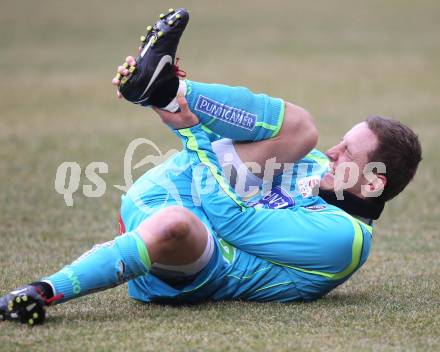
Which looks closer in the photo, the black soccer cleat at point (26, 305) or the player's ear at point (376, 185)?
the black soccer cleat at point (26, 305)

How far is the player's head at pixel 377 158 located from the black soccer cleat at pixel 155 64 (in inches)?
36.8

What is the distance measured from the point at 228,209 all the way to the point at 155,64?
0.73 m

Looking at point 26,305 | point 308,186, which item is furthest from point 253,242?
point 26,305

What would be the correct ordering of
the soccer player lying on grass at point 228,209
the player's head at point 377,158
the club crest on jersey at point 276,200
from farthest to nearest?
1. the club crest on jersey at point 276,200
2. the player's head at point 377,158
3. the soccer player lying on grass at point 228,209

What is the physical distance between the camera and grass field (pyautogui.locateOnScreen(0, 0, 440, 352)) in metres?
3.57

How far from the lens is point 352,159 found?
14.0 ft

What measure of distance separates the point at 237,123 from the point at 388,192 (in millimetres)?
833

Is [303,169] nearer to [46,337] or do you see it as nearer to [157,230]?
[157,230]

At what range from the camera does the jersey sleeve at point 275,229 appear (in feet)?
13.0

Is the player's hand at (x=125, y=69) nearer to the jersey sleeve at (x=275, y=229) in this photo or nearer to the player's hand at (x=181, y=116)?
the player's hand at (x=181, y=116)

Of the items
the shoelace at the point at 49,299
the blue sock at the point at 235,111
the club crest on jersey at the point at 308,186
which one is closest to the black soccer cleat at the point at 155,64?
the blue sock at the point at 235,111

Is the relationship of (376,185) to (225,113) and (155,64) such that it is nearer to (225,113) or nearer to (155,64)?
(225,113)

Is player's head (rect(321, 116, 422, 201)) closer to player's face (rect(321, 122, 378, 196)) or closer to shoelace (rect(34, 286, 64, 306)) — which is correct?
player's face (rect(321, 122, 378, 196))

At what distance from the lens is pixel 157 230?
363cm
